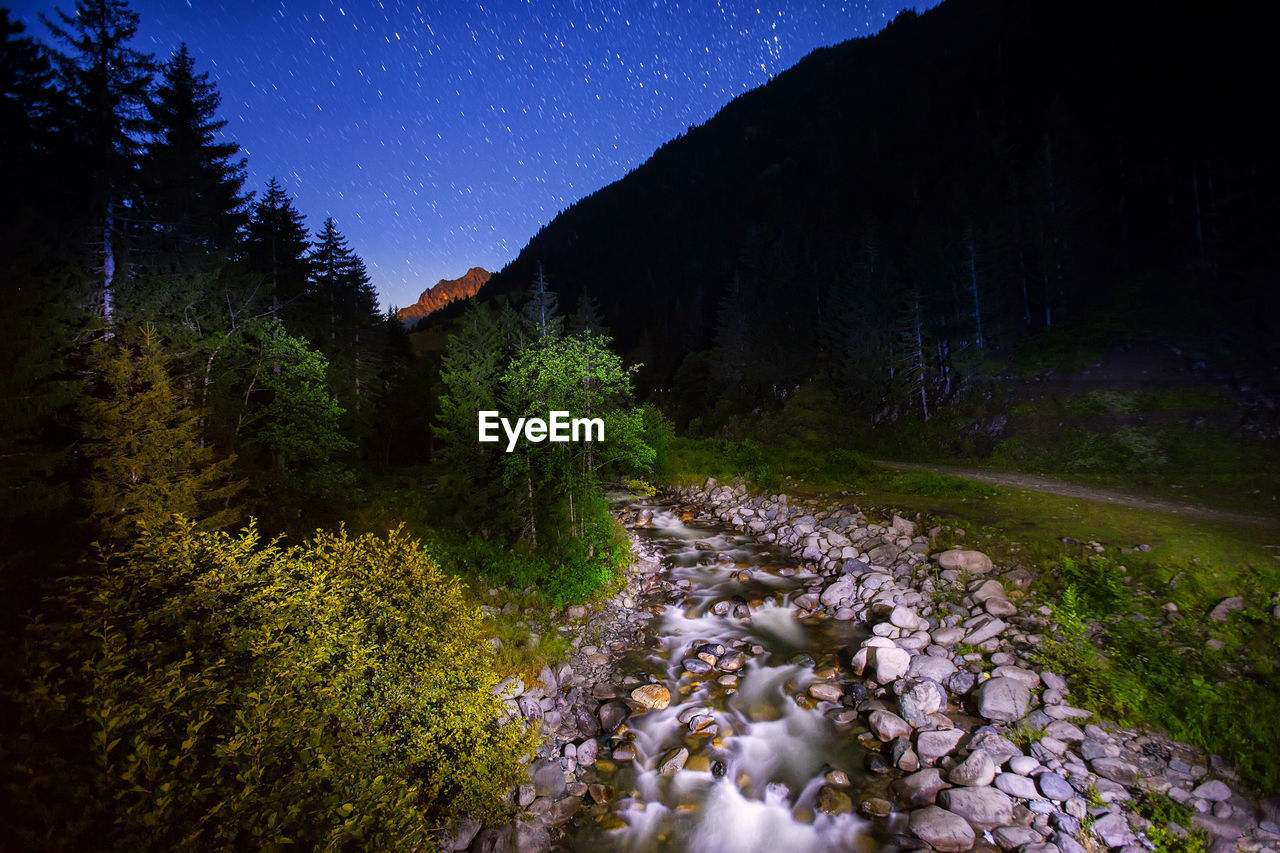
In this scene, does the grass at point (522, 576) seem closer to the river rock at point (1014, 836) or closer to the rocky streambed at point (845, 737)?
the rocky streambed at point (845, 737)

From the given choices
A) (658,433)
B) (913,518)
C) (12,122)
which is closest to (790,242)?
(658,433)

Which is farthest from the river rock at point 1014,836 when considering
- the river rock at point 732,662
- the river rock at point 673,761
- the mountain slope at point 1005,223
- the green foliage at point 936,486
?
the mountain slope at point 1005,223

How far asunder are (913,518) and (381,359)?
39.3m

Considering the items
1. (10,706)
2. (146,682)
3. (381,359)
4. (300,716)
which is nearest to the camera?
(10,706)

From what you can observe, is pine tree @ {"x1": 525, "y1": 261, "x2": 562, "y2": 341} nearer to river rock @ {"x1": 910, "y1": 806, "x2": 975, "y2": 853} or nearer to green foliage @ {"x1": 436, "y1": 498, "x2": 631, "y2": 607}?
green foliage @ {"x1": 436, "y1": 498, "x2": 631, "y2": 607}

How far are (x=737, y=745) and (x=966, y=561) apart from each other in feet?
27.7

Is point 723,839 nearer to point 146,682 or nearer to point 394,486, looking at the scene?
point 146,682

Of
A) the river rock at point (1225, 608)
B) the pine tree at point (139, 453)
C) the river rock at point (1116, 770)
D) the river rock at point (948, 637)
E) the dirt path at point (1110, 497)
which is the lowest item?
the river rock at point (1116, 770)

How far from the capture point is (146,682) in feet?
15.3

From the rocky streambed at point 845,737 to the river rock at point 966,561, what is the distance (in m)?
0.06

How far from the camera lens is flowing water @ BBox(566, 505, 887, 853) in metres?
7.86

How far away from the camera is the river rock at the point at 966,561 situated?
13383 millimetres

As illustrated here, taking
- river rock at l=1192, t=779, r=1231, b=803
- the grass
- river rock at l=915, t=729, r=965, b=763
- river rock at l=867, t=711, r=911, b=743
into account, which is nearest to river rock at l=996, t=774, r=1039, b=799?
river rock at l=915, t=729, r=965, b=763

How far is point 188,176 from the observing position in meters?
21.4
